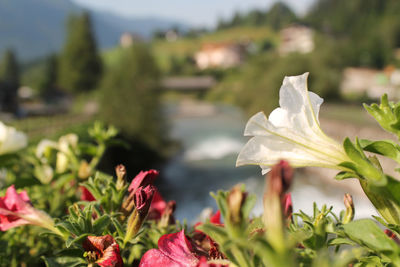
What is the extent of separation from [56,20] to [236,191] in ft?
638

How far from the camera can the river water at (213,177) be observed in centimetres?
1053

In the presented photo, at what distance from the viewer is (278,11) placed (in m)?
87.0

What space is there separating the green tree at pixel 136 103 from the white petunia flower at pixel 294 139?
11764 millimetres

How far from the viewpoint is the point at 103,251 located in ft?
1.85

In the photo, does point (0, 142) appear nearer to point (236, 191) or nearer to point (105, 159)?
point (236, 191)

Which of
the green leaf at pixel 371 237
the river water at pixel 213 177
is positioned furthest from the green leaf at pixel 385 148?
the river water at pixel 213 177

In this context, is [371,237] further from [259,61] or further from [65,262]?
[259,61]

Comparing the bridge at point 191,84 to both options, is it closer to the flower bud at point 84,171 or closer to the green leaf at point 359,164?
the flower bud at point 84,171

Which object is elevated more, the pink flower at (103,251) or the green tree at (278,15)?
the green tree at (278,15)

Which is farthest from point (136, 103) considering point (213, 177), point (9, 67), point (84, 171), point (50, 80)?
point (9, 67)

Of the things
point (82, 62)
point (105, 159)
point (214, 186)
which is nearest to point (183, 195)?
point (214, 186)

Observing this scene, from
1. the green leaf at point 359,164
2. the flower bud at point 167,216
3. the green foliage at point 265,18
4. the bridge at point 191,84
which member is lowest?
the bridge at point 191,84

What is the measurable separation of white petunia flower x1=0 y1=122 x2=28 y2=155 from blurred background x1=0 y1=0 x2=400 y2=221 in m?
2.08

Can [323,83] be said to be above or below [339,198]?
above
